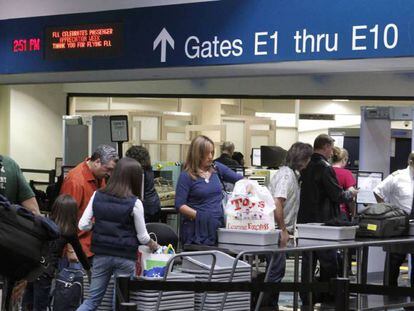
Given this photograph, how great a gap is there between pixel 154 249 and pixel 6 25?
5.37 m

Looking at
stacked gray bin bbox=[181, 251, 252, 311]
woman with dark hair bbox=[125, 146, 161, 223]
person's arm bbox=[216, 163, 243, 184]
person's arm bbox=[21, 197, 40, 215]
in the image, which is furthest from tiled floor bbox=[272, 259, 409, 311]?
person's arm bbox=[21, 197, 40, 215]

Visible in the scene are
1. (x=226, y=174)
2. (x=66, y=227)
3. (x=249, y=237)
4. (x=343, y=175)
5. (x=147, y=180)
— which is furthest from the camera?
(x=343, y=175)

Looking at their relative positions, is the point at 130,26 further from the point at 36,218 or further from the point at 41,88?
the point at 36,218

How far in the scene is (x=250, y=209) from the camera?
5.83 metres

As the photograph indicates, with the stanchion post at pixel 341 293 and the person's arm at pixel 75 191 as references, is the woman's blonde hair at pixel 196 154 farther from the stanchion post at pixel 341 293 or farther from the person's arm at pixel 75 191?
the stanchion post at pixel 341 293

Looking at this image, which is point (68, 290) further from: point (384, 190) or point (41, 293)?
point (384, 190)

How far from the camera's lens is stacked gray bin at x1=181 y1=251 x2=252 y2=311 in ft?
17.6

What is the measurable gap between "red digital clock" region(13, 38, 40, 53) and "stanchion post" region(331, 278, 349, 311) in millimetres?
5783

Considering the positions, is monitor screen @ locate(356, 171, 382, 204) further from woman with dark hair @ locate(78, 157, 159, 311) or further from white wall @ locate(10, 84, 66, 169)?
woman with dark hair @ locate(78, 157, 159, 311)

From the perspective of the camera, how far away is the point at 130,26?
9156mm

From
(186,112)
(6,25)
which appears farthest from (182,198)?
→ (186,112)

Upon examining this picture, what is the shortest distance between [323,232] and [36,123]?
23.7ft

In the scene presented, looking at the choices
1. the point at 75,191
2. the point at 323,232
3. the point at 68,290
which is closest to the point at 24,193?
the point at 75,191

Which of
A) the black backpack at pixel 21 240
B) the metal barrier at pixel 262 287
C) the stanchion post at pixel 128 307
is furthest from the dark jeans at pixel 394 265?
the black backpack at pixel 21 240
